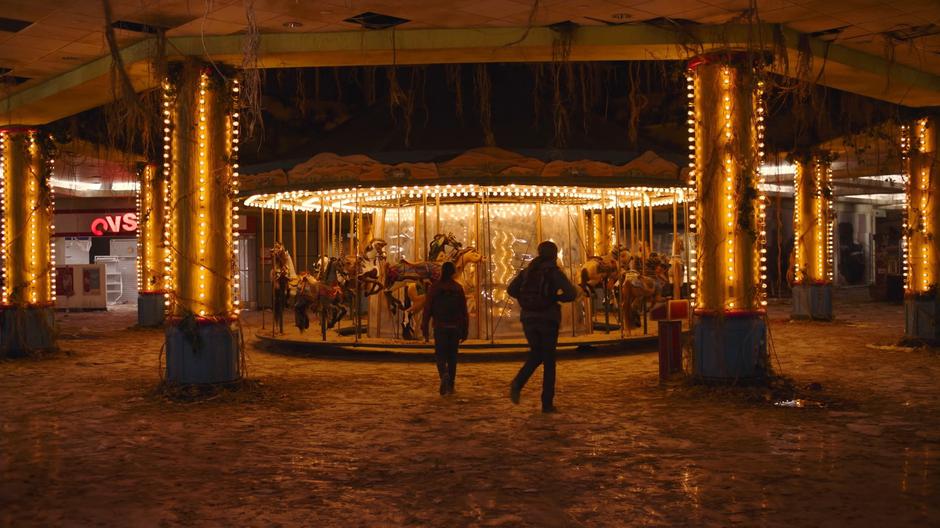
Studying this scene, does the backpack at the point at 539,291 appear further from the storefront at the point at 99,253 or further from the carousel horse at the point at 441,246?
the storefront at the point at 99,253

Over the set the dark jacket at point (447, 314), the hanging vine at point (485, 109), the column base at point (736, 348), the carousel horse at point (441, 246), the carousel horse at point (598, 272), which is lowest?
the column base at point (736, 348)

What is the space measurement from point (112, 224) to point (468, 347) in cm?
1962

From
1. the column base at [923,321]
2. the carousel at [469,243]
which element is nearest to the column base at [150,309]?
the carousel at [469,243]

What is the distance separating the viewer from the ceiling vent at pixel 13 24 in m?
10.7

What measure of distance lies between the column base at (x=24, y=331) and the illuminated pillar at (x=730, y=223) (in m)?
11.3

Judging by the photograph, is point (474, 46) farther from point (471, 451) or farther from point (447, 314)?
point (471, 451)

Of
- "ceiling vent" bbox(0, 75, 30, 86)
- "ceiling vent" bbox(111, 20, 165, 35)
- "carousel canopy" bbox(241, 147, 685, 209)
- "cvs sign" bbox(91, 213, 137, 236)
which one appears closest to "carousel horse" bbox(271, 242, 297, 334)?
"carousel canopy" bbox(241, 147, 685, 209)

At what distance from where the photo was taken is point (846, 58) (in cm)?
1219

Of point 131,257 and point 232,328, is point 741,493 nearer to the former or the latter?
point 232,328

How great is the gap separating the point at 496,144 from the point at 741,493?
9.94 metres

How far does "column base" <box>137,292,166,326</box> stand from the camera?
2211 cm

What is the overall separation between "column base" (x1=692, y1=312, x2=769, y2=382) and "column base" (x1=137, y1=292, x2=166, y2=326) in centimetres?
1493

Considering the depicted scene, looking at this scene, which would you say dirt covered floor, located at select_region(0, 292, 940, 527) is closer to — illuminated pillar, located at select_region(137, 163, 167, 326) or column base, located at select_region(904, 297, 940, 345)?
column base, located at select_region(904, 297, 940, 345)

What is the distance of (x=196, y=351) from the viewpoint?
1137cm
